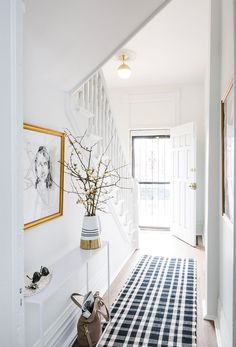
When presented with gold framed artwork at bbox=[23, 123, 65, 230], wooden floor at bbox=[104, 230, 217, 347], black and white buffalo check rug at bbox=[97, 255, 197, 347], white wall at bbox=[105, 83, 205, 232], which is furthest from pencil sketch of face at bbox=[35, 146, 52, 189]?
white wall at bbox=[105, 83, 205, 232]

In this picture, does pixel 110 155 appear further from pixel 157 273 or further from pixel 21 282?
pixel 21 282

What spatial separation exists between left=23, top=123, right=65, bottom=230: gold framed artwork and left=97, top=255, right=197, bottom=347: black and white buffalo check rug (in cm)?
110

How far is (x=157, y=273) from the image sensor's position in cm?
359

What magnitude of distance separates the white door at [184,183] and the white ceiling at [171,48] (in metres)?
0.92

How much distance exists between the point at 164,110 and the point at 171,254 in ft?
9.05

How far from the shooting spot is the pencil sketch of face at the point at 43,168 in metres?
1.87

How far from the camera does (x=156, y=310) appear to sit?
8.77ft

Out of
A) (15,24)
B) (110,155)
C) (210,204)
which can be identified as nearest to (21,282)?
(15,24)

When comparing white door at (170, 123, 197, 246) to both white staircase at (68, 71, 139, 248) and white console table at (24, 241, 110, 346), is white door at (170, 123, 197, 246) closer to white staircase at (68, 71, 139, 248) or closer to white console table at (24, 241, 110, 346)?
white staircase at (68, 71, 139, 248)

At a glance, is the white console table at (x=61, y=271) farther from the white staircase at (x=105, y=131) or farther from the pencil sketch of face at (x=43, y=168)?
the white staircase at (x=105, y=131)

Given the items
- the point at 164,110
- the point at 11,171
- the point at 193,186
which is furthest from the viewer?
the point at 164,110

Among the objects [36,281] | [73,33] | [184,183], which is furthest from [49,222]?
[184,183]

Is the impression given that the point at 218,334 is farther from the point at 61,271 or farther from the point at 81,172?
the point at 81,172

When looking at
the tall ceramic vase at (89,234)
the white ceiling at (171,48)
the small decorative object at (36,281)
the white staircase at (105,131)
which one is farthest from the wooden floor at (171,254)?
the white ceiling at (171,48)
